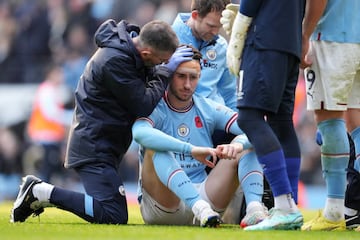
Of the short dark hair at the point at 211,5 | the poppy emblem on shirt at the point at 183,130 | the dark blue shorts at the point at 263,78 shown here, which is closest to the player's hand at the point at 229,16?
the dark blue shorts at the point at 263,78

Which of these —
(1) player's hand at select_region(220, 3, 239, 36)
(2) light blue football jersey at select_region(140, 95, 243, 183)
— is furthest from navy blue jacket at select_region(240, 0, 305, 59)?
(2) light blue football jersey at select_region(140, 95, 243, 183)

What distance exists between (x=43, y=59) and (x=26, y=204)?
10.8 meters

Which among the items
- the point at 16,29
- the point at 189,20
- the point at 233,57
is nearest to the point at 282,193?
the point at 233,57

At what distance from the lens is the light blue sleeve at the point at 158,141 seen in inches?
267

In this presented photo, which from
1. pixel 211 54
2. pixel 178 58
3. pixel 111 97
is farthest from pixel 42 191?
pixel 211 54

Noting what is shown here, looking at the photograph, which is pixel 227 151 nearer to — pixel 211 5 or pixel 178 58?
pixel 178 58

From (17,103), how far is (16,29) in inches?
72.9

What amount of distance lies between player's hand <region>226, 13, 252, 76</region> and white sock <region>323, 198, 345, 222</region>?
1103 mm

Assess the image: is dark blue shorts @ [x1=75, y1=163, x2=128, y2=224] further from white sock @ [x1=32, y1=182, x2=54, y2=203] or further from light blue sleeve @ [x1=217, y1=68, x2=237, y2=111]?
light blue sleeve @ [x1=217, y1=68, x2=237, y2=111]

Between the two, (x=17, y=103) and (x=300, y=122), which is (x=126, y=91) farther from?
(x=17, y=103)

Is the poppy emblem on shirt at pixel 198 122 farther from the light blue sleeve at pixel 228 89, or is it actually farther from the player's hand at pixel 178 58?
the light blue sleeve at pixel 228 89

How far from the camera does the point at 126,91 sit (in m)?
7.07

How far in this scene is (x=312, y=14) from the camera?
6.74m

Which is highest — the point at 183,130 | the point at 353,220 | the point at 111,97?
the point at 111,97
